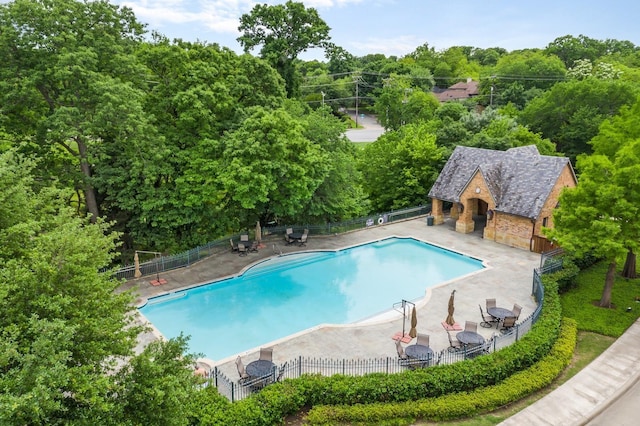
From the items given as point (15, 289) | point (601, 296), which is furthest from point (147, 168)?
point (601, 296)

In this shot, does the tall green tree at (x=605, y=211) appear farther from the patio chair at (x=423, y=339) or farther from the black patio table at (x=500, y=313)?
the patio chair at (x=423, y=339)

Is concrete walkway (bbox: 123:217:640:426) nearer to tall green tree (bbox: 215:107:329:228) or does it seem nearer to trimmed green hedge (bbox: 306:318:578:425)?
trimmed green hedge (bbox: 306:318:578:425)

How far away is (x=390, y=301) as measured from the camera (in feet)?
78.1

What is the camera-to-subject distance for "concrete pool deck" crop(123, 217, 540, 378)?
18.3 metres

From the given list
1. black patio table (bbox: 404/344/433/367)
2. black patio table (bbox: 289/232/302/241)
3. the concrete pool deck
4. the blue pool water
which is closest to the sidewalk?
black patio table (bbox: 404/344/433/367)

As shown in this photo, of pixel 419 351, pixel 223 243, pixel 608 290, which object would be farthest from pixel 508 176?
pixel 223 243

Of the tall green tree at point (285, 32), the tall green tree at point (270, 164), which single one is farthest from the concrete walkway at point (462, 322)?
the tall green tree at point (285, 32)

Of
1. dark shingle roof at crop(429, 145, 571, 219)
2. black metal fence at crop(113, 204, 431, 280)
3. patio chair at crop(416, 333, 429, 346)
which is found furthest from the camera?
dark shingle roof at crop(429, 145, 571, 219)

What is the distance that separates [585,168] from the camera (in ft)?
68.0

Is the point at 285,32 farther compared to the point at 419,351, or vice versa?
the point at 285,32

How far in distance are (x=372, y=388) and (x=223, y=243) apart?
17.2 m

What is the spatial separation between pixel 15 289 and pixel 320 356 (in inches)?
441

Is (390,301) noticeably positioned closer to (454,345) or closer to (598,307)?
(454,345)

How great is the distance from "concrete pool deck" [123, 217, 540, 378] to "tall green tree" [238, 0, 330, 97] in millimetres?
19228
